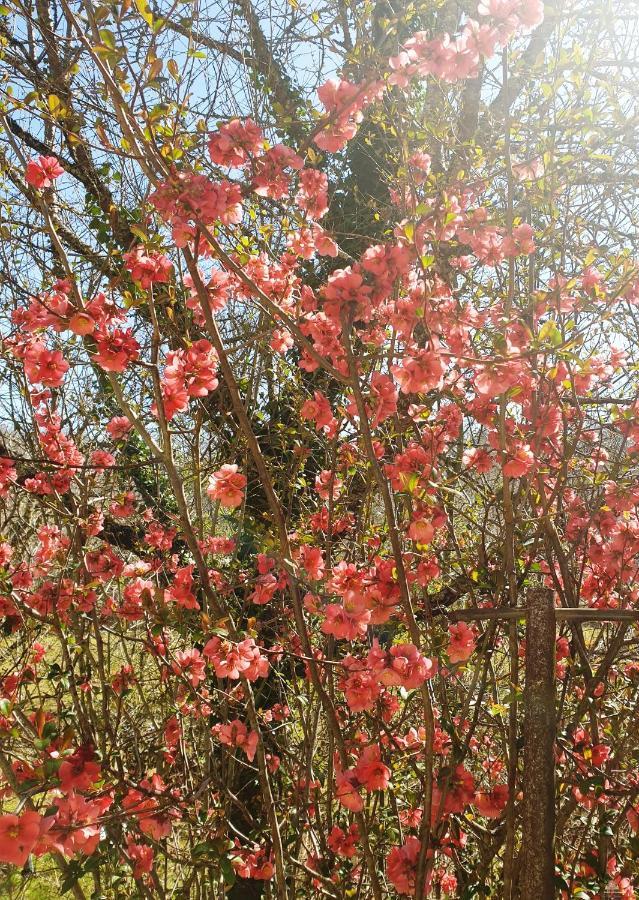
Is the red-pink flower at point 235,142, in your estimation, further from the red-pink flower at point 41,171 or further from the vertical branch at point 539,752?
the vertical branch at point 539,752

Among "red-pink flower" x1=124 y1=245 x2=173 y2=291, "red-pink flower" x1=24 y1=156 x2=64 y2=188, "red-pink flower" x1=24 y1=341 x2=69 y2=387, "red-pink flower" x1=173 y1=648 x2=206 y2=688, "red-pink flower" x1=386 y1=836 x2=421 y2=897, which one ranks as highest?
"red-pink flower" x1=24 y1=156 x2=64 y2=188

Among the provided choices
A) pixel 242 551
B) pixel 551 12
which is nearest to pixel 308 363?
pixel 551 12

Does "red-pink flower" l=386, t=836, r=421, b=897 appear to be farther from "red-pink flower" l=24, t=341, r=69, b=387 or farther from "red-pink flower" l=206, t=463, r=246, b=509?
"red-pink flower" l=24, t=341, r=69, b=387

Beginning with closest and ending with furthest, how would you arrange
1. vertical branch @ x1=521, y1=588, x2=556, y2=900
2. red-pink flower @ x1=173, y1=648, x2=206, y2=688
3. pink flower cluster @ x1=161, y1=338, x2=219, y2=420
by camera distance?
vertical branch @ x1=521, y1=588, x2=556, y2=900, pink flower cluster @ x1=161, y1=338, x2=219, y2=420, red-pink flower @ x1=173, y1=648, x2=206, y2=688

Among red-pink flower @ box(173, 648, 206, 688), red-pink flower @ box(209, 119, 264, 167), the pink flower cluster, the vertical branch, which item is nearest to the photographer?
the vertical branch

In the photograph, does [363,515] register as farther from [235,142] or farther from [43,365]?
[235,142]

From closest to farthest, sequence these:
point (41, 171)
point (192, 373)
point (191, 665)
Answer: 1. point (192, 373)
2. point (41, 171)
3. point (191, 665)

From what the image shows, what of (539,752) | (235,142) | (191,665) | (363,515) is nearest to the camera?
(539,752)

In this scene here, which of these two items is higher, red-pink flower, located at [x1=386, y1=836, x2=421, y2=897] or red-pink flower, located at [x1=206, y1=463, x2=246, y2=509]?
red-pink flower, located at [x1=206, y1=463, x2=246, y2=509]

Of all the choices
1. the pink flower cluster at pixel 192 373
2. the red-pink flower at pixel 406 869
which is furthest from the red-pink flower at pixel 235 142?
the red-pink flower at pixel 406 869

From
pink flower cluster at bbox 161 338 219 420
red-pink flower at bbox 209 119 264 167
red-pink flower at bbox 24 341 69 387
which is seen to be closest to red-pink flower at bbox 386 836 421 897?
pink flower cluster at bbox 161 338 219 420

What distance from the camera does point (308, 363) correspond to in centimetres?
208

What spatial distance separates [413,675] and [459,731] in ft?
2.45

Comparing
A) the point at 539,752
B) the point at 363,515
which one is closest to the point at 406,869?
the point at 539,752
